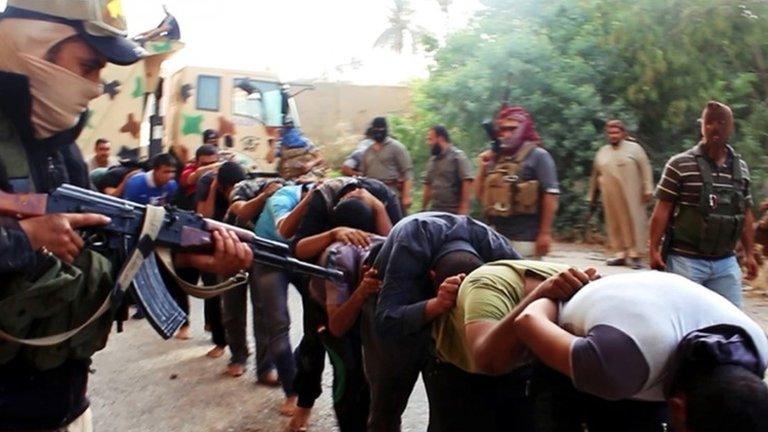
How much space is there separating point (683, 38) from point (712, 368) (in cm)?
952

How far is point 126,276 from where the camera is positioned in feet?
6.61

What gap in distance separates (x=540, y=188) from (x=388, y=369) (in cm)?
287

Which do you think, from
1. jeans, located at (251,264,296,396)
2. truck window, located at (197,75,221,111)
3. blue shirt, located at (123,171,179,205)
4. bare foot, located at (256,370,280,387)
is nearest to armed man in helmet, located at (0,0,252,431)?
jeans, located at (251,264,296,396)

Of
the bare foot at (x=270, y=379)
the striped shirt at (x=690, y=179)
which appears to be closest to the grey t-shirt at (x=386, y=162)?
the bare foot at (x=270, y=379)

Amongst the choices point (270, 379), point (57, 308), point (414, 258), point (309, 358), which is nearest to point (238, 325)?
point (270, 379)

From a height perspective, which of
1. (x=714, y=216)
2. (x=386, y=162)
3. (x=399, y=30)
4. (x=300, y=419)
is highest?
(x=399, y=30)

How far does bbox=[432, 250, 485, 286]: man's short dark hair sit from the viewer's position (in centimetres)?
274

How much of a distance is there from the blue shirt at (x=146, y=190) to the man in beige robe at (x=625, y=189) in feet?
14.5

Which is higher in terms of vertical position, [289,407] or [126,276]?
[126,276]

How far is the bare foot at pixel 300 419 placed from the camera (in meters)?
4.30

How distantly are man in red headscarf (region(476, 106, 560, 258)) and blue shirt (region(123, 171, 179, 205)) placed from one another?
279 cm

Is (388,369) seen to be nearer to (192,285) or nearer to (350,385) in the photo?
(350,385)

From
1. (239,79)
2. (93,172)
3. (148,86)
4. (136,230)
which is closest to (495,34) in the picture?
(239,79)

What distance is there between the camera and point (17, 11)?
1.98 meters
